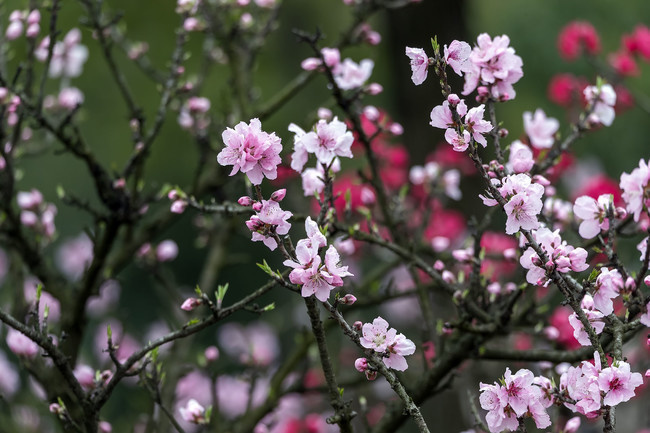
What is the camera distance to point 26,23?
3398mm

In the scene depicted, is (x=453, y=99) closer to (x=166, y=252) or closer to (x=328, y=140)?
(x=328, y=140)

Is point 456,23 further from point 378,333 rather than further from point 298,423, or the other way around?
point 378,333

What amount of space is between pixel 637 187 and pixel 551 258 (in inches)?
13.1

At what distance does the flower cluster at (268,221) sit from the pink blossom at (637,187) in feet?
2.96

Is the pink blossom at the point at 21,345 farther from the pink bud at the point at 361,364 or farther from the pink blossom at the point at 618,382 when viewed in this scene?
the pink blossom at the point at 618,382

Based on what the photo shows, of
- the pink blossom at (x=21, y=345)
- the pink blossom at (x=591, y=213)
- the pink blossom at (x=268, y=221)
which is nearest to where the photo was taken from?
the pink blossom at (x=268, y=221)

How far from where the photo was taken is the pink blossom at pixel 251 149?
1783mm

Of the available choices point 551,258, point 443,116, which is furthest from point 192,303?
point 551,258

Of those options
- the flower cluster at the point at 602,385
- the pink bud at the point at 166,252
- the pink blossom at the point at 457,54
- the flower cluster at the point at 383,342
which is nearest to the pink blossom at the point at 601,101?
the pink blossom at the point at 457,54

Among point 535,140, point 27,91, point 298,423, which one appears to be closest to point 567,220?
point 535,140

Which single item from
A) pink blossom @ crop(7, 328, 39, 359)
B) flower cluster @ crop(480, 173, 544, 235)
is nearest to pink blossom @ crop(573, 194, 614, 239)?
flower cluster @ crop(480, 173, 544, 235)

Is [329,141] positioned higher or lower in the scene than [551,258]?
higher

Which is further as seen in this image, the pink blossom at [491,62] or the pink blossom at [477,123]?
the pink blossom at [491,62]

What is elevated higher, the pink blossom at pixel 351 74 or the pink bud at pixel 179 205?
the pink blossom at pixel 351 74
